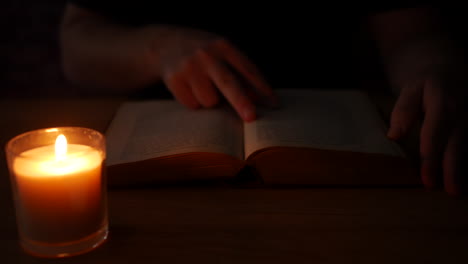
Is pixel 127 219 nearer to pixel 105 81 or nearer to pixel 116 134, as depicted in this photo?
pixel 116 134

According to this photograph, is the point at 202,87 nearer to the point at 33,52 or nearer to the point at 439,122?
the point at 439,122

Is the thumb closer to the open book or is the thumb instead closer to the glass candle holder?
the open book

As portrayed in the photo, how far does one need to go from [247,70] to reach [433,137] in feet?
1.27

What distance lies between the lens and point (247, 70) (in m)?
0.95

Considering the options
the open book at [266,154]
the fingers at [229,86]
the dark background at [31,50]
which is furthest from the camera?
Result: the dark background at [31,50]

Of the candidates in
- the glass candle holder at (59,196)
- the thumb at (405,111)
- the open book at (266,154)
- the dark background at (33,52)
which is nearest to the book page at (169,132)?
the open book at (266,154)

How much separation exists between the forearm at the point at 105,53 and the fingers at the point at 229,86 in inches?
10.7

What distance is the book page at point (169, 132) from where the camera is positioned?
70cm

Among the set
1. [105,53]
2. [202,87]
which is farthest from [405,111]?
[105,53]

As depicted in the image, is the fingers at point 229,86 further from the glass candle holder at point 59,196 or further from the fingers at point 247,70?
the glass candle holder at point 59,196

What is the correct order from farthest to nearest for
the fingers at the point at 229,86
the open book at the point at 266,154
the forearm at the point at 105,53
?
the forearm at the point at 105,53, the fingers at the point at 229,86, the open book at the point at 266,154

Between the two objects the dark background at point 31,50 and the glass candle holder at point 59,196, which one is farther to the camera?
the dark background at point 31,50

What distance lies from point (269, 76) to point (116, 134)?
751 mm

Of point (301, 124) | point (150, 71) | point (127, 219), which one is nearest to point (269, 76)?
point (150, 71)
